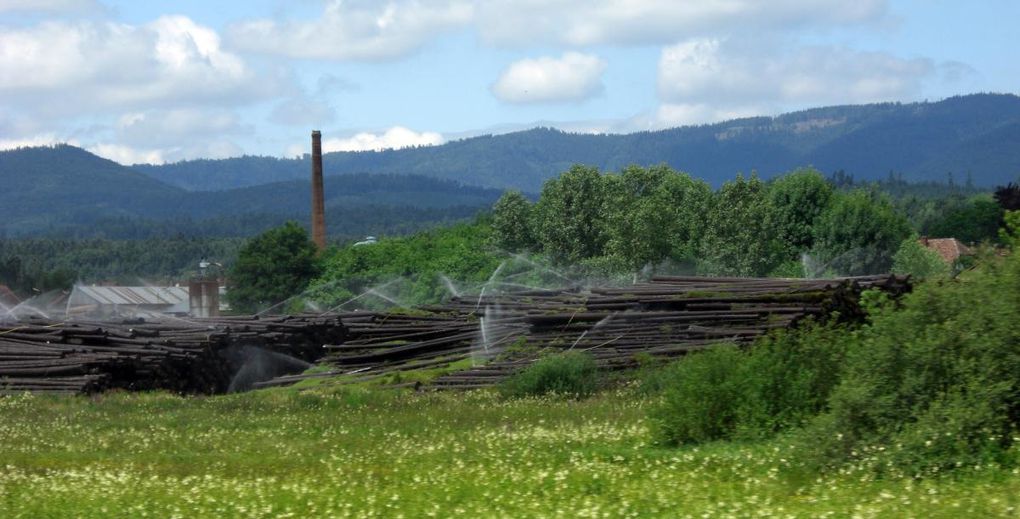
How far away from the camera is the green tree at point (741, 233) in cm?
6656

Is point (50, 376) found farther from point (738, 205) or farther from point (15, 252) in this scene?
point (15, 252)

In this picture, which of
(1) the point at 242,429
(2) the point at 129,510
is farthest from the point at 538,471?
(1) the point at 242,429

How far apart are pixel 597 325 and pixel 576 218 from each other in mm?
49976

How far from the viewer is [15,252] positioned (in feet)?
616

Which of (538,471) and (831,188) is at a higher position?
(831,188)

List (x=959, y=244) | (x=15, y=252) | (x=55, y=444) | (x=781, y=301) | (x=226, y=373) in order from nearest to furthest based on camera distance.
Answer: (x=55, y=444)
(x=781, y=301)
(x=226, y=373)
(x=959, y=244)
(x=15, y=252)

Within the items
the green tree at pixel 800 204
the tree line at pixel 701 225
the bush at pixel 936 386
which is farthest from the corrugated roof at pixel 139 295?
the bush at pixel 936 386

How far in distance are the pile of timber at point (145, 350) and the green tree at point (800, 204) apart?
47.6m

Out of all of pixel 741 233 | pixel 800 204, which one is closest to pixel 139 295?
pixel 800 204

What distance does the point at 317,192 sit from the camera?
89.4m

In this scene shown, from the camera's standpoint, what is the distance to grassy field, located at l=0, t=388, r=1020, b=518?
35.7 feet

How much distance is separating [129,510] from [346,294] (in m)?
65.4

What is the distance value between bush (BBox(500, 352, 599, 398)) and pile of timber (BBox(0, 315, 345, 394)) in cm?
1015

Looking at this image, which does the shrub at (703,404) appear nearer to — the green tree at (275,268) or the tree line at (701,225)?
the tree line at (701,225)
